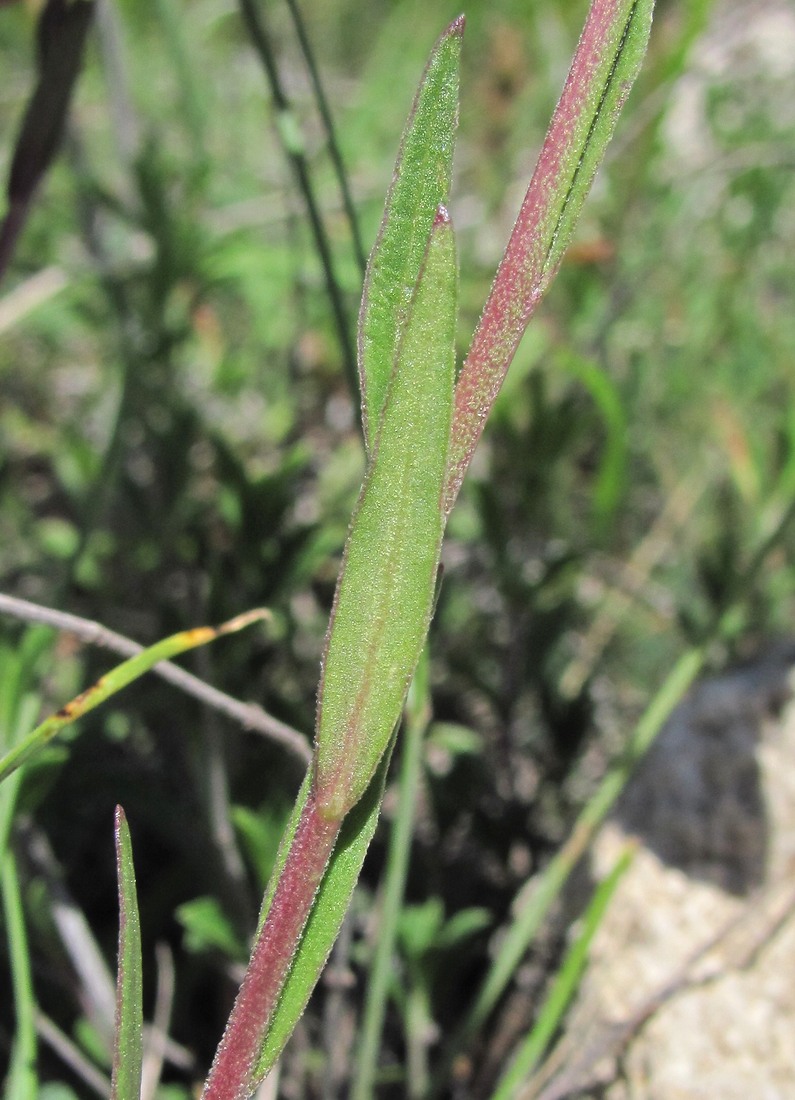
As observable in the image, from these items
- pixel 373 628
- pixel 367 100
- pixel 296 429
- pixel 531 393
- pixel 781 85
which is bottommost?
pixel 373 628

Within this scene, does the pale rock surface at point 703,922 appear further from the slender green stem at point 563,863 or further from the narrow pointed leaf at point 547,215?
the narrow pointed leaf at point 547,215

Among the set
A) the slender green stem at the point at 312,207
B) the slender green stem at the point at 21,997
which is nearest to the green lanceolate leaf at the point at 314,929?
the slender green stem at the point at 21,997

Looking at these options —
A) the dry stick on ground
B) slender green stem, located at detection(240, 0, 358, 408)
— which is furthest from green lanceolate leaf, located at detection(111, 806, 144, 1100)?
slender green stem, located at detection(240, 0, 358, 408)

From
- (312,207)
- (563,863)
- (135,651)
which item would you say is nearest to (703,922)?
(563,863)

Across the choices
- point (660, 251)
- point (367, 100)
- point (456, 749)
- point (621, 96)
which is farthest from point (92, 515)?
point (367, 100)

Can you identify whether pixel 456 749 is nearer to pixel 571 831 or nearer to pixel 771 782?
pixel 571 831

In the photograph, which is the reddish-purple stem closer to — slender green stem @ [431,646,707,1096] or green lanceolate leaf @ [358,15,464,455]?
green lanceolate leaf @ [358,15,464,455]
